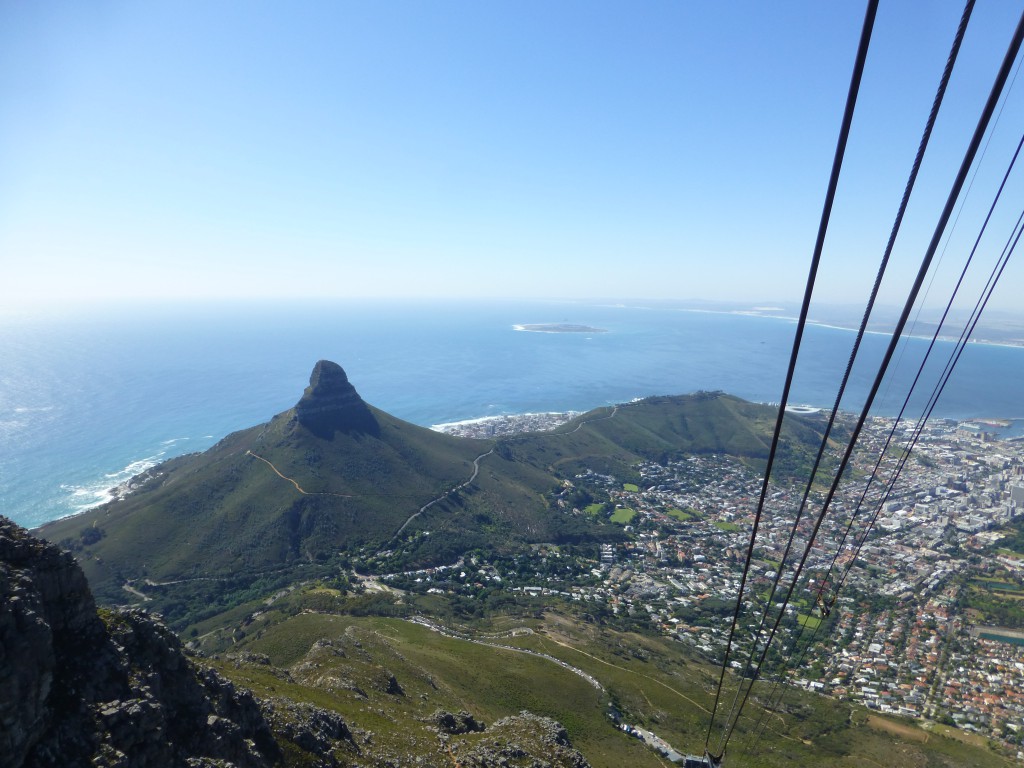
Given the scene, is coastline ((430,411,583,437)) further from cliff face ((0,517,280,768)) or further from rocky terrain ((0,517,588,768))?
cliff face ((0,517,280,768))

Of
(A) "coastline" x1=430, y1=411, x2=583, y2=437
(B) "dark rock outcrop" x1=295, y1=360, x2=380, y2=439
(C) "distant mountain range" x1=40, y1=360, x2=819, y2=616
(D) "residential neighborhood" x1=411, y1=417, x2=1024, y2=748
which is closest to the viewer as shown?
(D) "residential neighborhood" x1=411, y1=417, x2=1024, y2=748

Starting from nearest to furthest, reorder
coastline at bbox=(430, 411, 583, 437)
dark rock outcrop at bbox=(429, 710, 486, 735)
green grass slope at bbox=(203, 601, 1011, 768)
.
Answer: dark rock outcrop at bbox=(429, 710, 486, 735), green grass slope at bbox=(203, 601, 1011, 768), coastline at bbox=(430, 411, 583, 437)

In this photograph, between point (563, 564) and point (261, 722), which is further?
point (563, 564)

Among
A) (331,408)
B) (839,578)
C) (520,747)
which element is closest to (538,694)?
(520,747)

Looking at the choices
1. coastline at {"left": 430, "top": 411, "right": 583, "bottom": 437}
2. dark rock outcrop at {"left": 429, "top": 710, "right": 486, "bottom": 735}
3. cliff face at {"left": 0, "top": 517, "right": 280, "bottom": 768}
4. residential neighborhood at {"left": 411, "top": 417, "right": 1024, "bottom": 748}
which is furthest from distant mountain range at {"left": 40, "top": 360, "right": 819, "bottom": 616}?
cliff face at {"left": 0, "top": 517, "right": 280, "bottom": 768}

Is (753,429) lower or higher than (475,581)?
higher

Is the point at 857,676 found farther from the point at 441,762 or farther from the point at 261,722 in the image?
the point at 261,722


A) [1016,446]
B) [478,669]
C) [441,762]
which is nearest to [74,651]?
[441,762]
